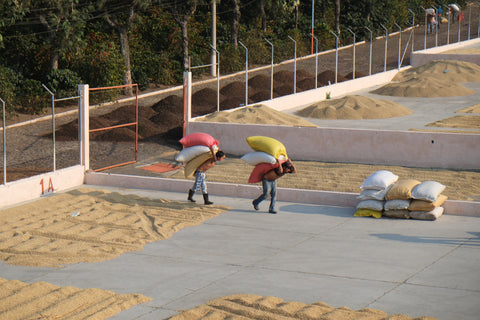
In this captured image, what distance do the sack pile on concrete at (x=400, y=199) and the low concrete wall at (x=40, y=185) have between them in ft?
23.1

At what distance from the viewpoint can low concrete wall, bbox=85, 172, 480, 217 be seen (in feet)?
49.1

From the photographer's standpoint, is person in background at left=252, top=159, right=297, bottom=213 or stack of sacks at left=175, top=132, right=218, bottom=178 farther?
stack of sacks at left=175, top=132, right=218, bottom=178

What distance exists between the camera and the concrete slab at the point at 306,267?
32.6 ft

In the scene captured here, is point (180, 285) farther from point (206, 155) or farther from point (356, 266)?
point (206, 155)

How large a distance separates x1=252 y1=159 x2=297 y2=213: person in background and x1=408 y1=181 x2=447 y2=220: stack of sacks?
244cm

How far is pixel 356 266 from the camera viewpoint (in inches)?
452

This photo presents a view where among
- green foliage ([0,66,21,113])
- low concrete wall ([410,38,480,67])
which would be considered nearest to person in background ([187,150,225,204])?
green foliage ([0,66,21,113])

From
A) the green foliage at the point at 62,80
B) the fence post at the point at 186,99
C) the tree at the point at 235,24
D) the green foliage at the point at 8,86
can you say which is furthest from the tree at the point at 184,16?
the fence post at the point at 186,99

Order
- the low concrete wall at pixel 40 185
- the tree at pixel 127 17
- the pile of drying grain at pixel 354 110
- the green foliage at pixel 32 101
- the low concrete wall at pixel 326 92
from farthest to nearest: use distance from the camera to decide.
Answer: the tree at pixel 127 17
the low concrete wall at pixel 326 92
the green foliage at pixel 32 101
the pile of drying grain at pixel 354 110
the low concrete wall at pixel 40 185

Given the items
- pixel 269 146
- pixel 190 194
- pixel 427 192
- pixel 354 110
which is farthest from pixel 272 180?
pixel 354 110

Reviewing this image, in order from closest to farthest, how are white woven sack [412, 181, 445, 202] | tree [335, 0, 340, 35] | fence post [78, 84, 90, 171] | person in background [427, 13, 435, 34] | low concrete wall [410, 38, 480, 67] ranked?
white woven sack [412, 181, 445, 202] < fence post [78, 84, 90, 171] < low concrete wall [410, 38, 480, 67] < tree [335, 0, 340, 35] < person in background [427, 13, 435, 34]

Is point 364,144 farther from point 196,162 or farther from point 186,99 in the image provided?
point 196,162

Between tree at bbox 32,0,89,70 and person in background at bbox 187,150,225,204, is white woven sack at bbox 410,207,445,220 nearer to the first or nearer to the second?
person in background at bbox 187,150,225,204

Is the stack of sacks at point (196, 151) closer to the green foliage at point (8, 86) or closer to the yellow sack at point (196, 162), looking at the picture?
the yellow sack at point (196, 162)
